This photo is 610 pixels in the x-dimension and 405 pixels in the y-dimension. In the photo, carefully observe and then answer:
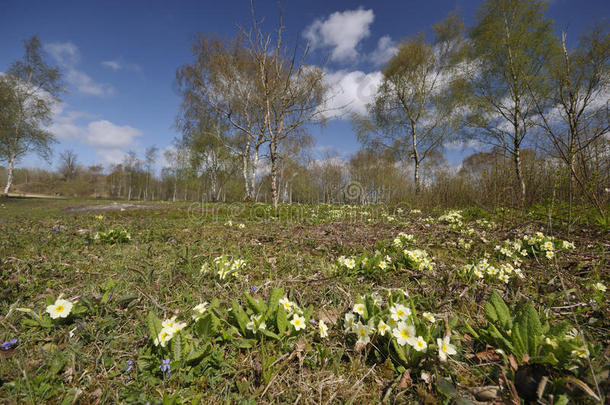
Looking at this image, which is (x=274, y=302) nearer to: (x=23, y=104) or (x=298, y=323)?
(x=298, y=323)

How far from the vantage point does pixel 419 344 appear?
1230 mm

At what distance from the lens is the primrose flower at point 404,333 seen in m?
1.26

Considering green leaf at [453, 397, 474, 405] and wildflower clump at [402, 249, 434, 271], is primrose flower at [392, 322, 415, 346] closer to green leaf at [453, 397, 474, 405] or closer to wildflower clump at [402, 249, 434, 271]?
green leaf at [453, 397, 474, 405]

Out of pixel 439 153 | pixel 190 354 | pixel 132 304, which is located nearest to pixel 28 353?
pixel 132 304

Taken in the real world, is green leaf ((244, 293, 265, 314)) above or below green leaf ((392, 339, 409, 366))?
above

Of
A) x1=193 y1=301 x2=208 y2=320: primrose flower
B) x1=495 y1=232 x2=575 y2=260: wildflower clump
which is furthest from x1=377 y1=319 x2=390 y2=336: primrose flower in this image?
x1=495 y1=232 x2=575 y2=260: wildflower clump

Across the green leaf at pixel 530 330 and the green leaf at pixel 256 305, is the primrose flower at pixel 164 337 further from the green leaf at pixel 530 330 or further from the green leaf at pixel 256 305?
the green leaf at pixel 530 330

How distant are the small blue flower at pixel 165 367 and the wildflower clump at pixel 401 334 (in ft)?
3.43

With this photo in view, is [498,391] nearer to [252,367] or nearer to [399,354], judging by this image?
[399,354]

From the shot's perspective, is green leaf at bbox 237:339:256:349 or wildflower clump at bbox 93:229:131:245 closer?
green leaf at bbox 237:339:256:349

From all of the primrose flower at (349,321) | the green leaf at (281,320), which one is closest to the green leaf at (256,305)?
the green leaf at (281,320)

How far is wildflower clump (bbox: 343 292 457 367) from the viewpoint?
125cm

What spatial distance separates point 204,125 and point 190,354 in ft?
75.8

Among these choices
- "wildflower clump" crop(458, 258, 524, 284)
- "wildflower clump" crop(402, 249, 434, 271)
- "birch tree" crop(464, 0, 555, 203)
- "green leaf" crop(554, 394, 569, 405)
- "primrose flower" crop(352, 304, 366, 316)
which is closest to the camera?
"green leaf" crop(554, 394, 569, 405)
